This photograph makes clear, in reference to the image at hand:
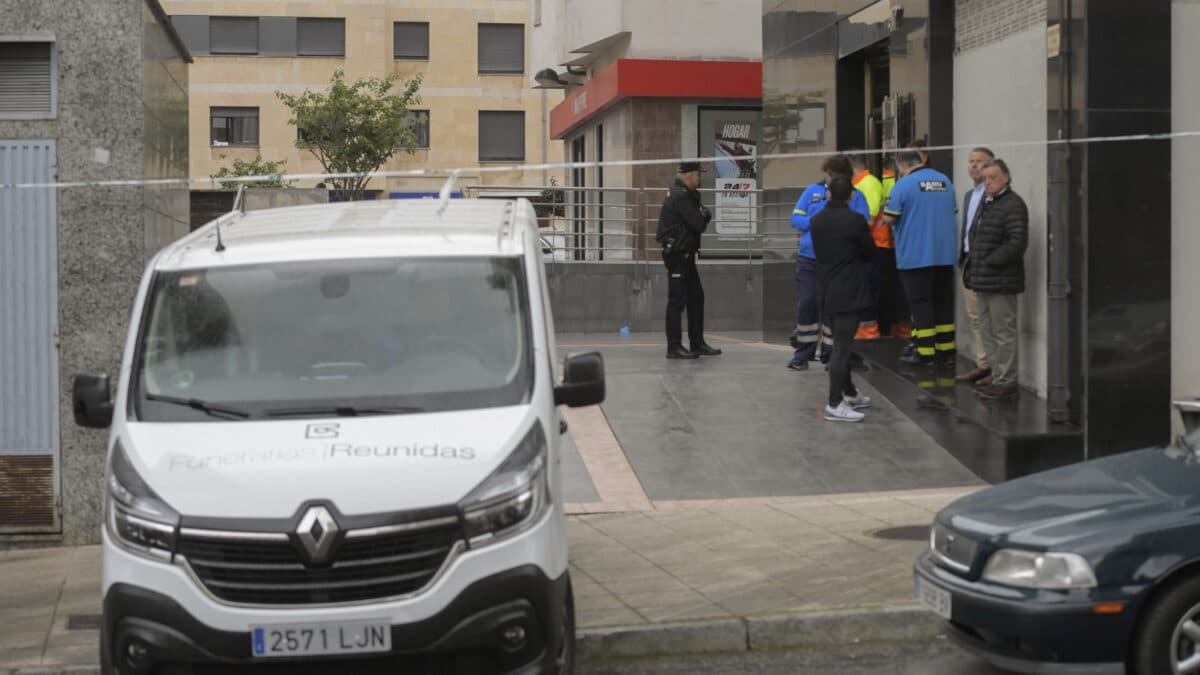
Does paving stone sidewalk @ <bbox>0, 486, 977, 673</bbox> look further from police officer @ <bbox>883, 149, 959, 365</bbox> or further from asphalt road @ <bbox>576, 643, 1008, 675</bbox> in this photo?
police officer @ <bbox>883, 149, 959, 365</bbox>

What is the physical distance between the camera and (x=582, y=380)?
6238mm

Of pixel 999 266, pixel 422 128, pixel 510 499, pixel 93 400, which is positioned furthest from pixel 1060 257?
pixel 422 128

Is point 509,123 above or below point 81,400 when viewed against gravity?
above

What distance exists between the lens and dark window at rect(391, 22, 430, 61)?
55656 mm

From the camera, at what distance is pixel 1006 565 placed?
237 inches

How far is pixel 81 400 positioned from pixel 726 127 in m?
23.6

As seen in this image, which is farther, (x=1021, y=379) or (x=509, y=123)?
(x=509, y=123)

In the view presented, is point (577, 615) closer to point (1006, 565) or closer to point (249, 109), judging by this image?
point (1006, 565)

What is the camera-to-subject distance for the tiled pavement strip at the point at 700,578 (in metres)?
7.28

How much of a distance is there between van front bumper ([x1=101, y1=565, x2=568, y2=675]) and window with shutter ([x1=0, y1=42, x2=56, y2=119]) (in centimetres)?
535

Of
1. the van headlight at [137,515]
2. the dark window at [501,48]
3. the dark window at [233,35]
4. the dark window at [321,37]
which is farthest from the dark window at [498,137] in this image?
the van headlight at [137,515]

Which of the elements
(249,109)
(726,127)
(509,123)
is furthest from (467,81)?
(726,127)

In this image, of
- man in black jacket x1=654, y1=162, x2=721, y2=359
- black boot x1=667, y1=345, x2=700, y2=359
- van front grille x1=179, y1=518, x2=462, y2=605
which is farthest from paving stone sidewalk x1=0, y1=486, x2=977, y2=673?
black boot x1=667, y1=345, x2=700, y2=359

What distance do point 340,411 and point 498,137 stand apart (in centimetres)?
5109
